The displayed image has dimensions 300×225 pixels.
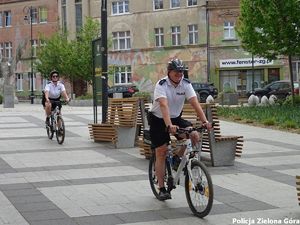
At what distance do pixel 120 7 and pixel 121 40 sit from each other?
320cm

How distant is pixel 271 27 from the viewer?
25609 mm

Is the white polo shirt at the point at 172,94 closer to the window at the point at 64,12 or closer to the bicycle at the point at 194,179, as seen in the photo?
the bicycle at the point at 194,179

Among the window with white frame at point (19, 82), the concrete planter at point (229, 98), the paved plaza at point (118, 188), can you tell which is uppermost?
the window with white frame at point (19, 82)

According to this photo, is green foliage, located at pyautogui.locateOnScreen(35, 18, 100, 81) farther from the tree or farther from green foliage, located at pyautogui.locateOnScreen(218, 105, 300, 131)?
green foliage, located at pyautogui.locateOnScreen(218, 105, 300, 131)

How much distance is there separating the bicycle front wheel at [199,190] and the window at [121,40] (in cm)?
4888

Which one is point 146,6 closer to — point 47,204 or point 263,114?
point 263,114

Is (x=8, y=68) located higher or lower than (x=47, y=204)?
higher

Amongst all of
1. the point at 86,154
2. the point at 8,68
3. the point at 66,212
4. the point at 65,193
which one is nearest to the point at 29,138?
the point at 86,154

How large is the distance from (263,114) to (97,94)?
27.6ft

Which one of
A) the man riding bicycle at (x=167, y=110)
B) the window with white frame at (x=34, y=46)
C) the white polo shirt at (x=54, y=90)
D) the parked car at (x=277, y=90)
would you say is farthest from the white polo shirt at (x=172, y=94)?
the window with white frame at (x=34, y=46)

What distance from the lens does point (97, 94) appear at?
15.0 m

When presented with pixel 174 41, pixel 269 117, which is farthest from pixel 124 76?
pixel 269 117

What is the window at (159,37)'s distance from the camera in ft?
175

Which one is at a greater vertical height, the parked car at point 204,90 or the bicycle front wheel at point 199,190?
the parked car at point 204,90
